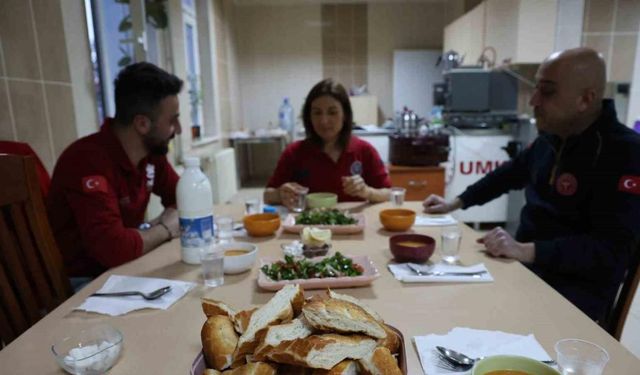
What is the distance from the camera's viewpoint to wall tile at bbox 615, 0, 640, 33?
2658mm

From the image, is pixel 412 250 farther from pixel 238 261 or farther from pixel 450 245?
pixel 238 261

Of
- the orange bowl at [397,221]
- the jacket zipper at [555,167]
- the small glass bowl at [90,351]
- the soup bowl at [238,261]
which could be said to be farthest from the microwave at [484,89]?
the small glass bowl at [90,351]

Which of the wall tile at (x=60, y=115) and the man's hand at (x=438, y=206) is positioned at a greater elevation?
the wall tile at (x=60, y=115)

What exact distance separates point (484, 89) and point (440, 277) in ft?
9.38

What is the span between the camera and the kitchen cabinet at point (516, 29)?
292 cm

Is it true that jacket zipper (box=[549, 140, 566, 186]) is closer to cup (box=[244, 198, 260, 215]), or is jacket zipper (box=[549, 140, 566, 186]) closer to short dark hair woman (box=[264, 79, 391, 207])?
short dark hair woman (box=[264, 79, 391, 207])

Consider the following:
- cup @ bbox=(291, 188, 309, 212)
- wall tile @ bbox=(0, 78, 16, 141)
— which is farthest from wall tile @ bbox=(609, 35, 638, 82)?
wall tile @ bbox=(0, 78, 16, 141)

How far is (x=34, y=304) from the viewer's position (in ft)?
3.64

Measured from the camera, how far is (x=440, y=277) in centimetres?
104

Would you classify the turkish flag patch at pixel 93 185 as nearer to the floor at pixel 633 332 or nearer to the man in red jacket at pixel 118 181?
the man in red jacket at pixel 118 181

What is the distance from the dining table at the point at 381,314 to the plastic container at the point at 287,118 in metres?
4.42

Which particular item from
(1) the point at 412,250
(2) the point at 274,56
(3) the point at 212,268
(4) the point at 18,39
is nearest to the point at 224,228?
(3) the point at 212,268

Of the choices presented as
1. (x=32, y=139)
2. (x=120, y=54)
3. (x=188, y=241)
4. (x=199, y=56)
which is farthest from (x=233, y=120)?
(x=188, y=241)

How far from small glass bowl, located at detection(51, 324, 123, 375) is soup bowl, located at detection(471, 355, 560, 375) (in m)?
0.59
